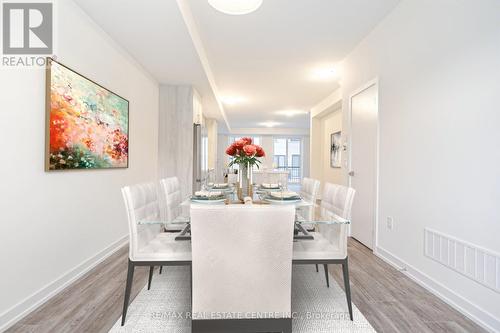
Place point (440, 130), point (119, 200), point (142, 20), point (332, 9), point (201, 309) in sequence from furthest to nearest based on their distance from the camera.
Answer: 1. point (119, 200)
2. point (332, 9)
3. point (142, 20)
4. point (440, 130)
5. point (201, 309)

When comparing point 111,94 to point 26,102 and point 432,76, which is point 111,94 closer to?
point 26,102

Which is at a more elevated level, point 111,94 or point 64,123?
point 111,94

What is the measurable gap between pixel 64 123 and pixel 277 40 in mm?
2642

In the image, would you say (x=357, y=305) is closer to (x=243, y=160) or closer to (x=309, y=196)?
(x=309, y=196)

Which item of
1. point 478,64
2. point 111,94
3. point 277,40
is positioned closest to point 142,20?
point 111,94

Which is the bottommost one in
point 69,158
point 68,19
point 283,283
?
point 283,283

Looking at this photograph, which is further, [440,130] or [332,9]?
[332,9]

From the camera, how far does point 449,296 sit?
6.52ft

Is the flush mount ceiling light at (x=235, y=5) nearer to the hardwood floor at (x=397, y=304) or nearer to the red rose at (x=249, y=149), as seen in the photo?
the red rose at (x=249, y=149)

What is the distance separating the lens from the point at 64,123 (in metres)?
2.16

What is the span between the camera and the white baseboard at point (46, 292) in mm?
1669

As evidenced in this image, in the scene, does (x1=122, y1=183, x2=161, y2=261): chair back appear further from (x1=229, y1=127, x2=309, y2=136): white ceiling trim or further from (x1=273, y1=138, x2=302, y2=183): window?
(x1=273, y1=138, x2=302, y2=183): window
